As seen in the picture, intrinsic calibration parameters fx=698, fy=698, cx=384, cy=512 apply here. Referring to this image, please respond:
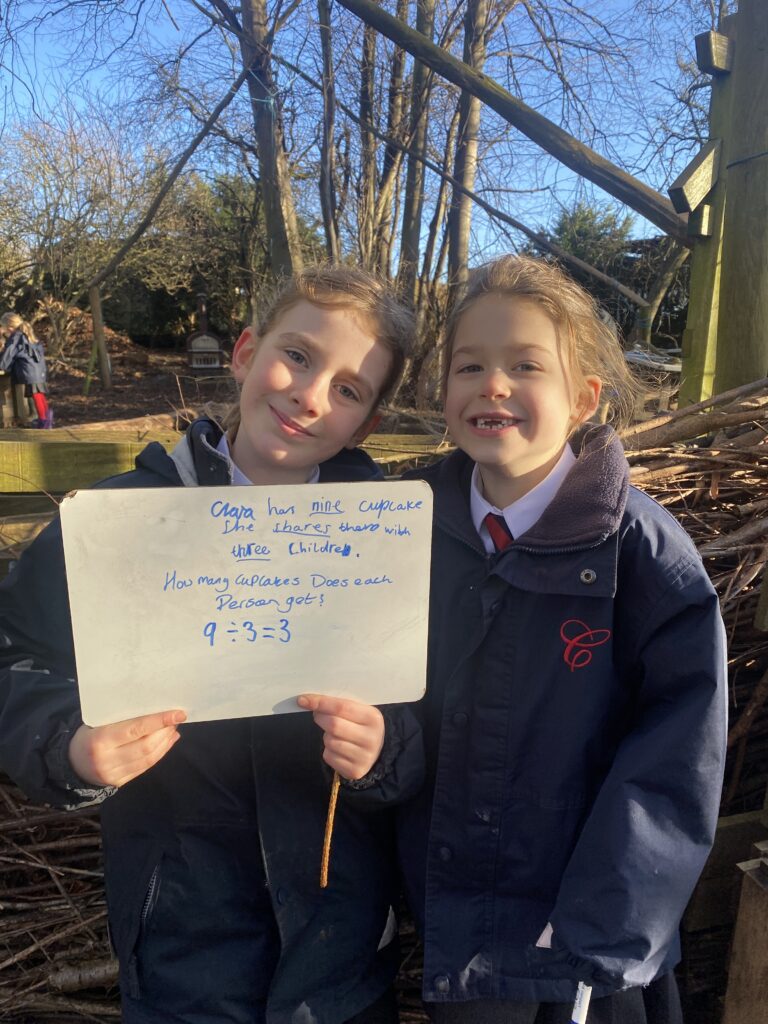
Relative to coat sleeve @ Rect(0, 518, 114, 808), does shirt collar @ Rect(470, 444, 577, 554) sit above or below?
Result: above

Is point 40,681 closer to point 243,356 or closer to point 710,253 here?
point 243,356

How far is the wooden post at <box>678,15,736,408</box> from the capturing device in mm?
2684

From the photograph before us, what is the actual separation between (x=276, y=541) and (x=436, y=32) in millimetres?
6902

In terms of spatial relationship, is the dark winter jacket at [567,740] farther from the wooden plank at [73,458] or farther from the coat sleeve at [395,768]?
the wooden plank at [73,458]

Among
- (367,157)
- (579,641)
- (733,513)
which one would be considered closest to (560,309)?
(579,641)

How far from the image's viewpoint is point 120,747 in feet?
3.56

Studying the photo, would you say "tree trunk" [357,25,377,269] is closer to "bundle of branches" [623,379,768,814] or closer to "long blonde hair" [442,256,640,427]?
"bundle of branches" [623,379,768,814]

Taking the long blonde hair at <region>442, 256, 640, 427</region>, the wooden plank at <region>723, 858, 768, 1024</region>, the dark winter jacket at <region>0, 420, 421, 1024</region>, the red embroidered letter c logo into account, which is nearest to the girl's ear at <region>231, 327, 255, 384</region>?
the dark winter jacket at <region>0, 420, 421, 1024</region>

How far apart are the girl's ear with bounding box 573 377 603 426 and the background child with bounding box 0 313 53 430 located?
10.4 m

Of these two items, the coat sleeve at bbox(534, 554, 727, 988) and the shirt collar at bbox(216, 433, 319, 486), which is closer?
the coat sleeve at bbox(534, 554, 727, 988)

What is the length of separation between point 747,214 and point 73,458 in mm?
2702

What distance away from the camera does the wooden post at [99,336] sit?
10.4m

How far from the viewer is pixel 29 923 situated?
5.55 feet

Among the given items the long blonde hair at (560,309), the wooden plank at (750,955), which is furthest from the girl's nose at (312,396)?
the wooden plank at (750,955)
